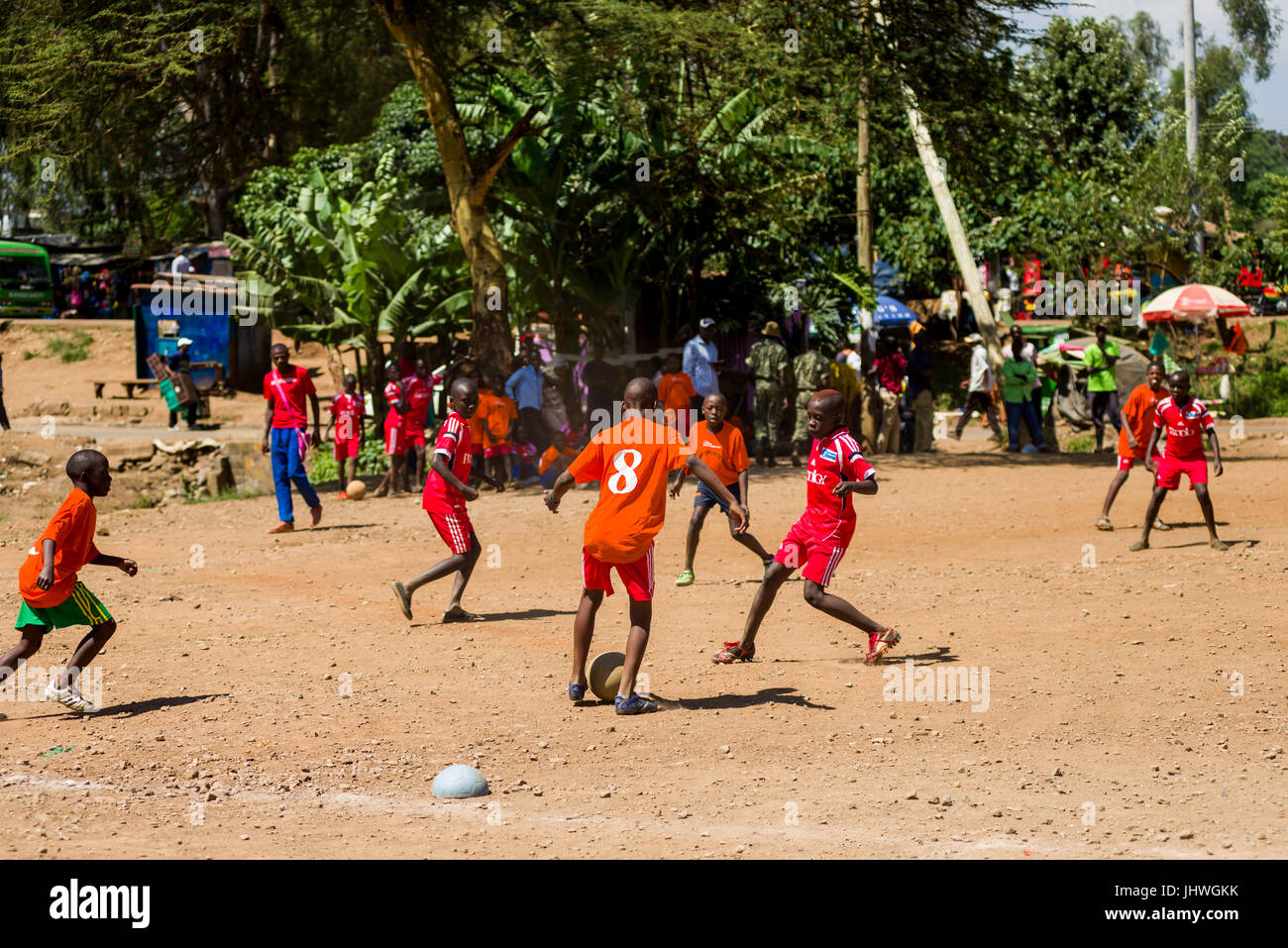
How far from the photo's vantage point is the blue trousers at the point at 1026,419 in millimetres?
21033

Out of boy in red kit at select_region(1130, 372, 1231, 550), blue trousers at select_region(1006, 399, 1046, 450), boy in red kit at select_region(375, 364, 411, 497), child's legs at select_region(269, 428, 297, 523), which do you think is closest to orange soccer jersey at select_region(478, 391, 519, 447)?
boy in red kit at select_region(375, 364, 411, 497)

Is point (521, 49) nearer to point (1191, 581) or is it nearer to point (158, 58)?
point (158, 58)

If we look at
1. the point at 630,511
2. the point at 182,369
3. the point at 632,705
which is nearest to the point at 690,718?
the point at 632,705

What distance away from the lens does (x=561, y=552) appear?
45.1 ft

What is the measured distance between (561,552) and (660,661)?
192 inches

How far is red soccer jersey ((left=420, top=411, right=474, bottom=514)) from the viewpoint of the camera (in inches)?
391

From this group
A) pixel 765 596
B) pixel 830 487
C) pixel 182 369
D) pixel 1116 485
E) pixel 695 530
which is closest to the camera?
pixel 830 487

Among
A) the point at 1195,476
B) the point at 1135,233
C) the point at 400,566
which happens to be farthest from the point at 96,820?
the point at 1135,233

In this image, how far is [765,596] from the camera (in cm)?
859

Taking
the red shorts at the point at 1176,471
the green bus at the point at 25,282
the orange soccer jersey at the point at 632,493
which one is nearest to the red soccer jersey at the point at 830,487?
the orange soccer jersey at the point at 632,493

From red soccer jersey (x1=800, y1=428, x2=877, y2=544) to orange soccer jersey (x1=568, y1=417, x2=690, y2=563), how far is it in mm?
1193

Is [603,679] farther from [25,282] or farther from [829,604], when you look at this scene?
[25,282]

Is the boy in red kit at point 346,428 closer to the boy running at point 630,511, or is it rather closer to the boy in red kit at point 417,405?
the boy in red kit at point 417,405

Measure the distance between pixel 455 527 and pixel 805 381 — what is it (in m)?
10.4
